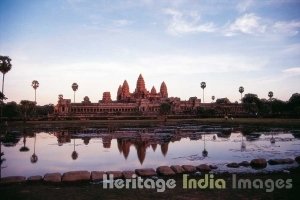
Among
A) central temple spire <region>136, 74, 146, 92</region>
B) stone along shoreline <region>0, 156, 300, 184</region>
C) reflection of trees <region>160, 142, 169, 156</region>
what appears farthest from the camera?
central temple spire <region>136, 74, 146, 92</region>

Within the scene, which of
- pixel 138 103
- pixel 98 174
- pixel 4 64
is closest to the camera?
pixel 98 174

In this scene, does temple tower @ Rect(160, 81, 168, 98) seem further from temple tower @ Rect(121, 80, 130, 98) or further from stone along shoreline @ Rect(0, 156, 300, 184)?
stone along shoreline @ Rect(0, 156, 300, 184)

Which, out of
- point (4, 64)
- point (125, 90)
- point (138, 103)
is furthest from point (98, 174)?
point (125, 90)

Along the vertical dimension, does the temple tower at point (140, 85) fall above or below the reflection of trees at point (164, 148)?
above

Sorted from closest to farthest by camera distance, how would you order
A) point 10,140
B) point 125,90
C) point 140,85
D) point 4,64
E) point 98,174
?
point 98,174 < point 10,140 < point 4,64 < point 140,85 < point 125,90

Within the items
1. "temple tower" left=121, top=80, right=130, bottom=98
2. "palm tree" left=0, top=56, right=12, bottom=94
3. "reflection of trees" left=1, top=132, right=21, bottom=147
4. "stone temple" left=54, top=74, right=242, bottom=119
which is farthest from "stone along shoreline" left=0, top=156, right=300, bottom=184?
"temple tower" left=121, top=80, right=130, bottom=98

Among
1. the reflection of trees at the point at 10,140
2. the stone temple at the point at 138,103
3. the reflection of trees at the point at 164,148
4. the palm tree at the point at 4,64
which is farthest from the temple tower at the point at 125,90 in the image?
the reflection of trees at the point at 164,148

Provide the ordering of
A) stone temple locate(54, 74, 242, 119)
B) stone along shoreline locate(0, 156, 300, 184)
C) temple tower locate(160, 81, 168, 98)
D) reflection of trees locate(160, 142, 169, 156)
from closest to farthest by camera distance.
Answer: stone along shoreline locate(0, 156, 300, 184) < reflection of trees locate(160, 142, 169, 156) < stone temple locate(54, 74, 242, 119) < temple tower locate(160, 81, 168, 98)

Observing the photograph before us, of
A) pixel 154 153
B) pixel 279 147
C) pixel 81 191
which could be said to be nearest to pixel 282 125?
pixel 279 147

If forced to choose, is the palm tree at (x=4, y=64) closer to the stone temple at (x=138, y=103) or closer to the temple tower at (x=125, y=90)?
the stone temple at (x=138, y=103)

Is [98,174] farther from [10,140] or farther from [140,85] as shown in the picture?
[140,85]

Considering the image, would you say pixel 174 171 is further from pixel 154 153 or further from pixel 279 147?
pixel 279 147

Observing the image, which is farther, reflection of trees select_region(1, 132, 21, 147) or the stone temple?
the stone temple

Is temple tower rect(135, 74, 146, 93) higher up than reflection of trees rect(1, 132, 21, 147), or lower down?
higher up
